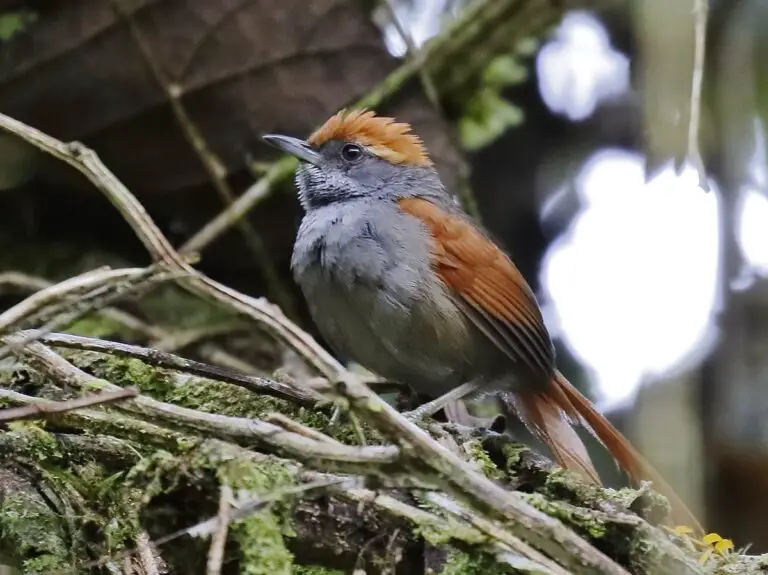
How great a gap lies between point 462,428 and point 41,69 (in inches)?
69.2

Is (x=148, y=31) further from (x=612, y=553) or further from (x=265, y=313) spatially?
(x=612, y=553)

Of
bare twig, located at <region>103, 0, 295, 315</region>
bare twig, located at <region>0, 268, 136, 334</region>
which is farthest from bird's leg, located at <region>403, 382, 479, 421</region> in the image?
bare twig, located at <region>0, 268, 136, 334</region>

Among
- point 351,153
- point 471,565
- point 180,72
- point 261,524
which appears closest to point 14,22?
point 180,72

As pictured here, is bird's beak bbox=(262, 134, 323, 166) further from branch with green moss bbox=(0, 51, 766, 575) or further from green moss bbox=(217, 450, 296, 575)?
green moss bbox=(217, 450, 296, 575)

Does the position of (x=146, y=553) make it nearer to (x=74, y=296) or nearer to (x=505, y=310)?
(x=74, y=296)

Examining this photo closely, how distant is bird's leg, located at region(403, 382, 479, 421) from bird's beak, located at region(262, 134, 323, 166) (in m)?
0.93

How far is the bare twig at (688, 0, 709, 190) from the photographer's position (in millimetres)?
2340

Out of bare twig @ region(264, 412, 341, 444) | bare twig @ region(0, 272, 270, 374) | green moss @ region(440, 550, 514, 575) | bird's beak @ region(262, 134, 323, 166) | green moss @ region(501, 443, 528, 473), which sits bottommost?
green moss @ region(440, 550, 514, 575)

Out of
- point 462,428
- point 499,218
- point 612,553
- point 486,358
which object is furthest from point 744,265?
point 612,553

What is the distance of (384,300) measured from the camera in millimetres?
2898

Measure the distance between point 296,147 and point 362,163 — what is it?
33 cm

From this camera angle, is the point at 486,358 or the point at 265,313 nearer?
the point at 265,313

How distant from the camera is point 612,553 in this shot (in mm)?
1856

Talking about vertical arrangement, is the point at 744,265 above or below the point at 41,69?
below
